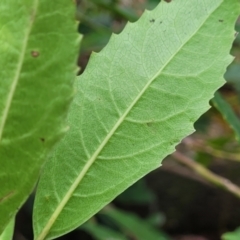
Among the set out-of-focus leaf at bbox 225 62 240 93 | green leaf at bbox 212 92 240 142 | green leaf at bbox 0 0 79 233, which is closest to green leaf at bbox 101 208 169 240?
out-of-focus leaf at bbox 225 62 240 93

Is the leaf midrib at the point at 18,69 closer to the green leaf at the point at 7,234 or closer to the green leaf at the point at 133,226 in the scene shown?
the green leaf at the point at 7,234

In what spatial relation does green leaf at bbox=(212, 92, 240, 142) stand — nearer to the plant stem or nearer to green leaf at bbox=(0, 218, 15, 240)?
the plant stem

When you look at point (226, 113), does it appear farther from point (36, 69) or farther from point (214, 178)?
point (36, 69)

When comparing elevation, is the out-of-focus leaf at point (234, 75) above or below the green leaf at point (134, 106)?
below

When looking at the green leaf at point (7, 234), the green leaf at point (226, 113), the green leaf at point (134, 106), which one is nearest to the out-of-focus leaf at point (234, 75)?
the green leaf at point (226, 113)

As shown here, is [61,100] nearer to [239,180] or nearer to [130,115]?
[130,115]

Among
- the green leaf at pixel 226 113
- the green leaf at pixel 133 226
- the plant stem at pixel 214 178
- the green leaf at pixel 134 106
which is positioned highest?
the green leaf at pixel 134 106

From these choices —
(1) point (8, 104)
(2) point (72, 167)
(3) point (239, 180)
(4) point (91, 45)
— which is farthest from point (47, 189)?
(3) point (239, 180)
